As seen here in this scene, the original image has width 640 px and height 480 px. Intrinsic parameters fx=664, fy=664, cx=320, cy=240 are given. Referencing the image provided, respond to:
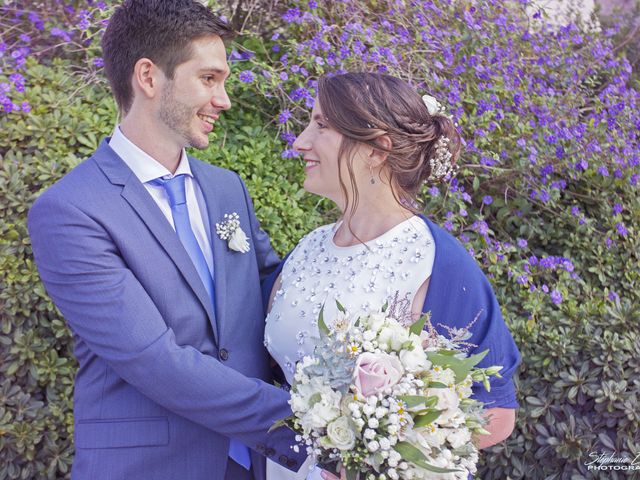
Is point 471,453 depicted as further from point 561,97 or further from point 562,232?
point 561,97

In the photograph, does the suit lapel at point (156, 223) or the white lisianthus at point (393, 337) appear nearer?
the white lisianthus at point (393, 337)

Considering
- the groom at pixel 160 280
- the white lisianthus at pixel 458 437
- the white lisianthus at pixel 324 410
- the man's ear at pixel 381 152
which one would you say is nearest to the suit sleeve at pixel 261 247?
the groom at pixel 160 280

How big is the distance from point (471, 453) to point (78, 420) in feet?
4.11

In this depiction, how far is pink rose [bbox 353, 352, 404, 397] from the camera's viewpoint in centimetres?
156

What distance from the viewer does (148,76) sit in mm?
2328

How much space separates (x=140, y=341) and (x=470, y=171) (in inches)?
97.2

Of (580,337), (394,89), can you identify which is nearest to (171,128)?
(394,89)

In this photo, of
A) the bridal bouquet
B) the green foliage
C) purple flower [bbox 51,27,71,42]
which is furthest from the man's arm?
purple flower [bbox 51,27,71,42]

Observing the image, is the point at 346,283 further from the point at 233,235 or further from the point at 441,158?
the point at 441,158

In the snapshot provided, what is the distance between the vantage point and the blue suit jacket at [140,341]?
1.94 meters

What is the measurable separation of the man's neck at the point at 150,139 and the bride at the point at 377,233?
1.53 feet

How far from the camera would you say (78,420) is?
213 cm

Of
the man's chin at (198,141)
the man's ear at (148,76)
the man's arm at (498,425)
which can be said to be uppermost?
the man's ear at (148,76)

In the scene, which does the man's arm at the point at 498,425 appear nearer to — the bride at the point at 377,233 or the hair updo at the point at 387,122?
the bride at the point at 377,233
